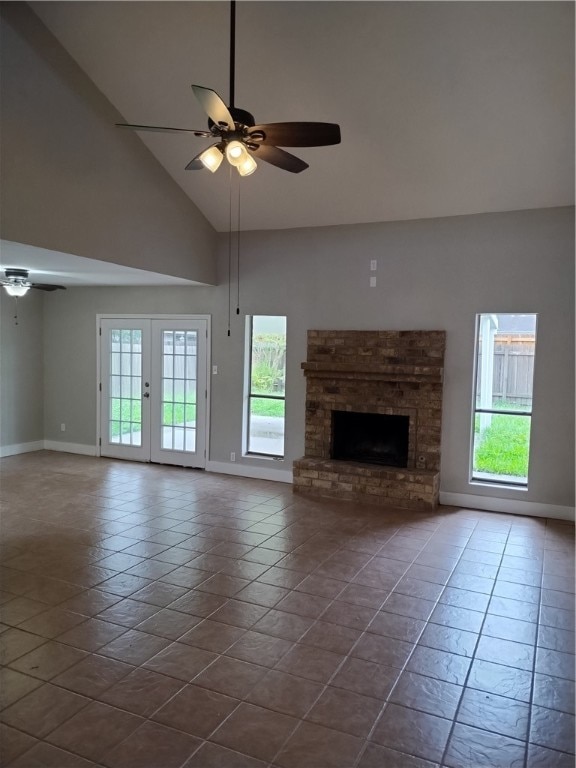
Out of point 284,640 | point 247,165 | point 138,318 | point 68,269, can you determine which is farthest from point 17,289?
point 284,640

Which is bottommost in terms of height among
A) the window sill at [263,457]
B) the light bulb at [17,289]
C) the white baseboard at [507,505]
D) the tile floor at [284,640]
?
the tile floor at [284,640]

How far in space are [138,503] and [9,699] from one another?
10.1ft

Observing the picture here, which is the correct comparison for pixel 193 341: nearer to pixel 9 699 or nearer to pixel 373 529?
pixel 373 529

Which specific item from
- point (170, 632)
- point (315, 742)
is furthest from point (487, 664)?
point (170, 632)

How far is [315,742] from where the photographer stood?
2.31 metres

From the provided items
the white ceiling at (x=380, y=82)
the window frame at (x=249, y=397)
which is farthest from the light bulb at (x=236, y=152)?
the window frame at (x=249, y=397)

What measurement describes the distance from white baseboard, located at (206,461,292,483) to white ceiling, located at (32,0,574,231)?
319cm

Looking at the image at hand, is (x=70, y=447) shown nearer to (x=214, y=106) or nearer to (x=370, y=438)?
(x=370, y=438)

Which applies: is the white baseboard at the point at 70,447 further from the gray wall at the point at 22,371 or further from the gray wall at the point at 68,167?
the gray wall at the point at 68,167

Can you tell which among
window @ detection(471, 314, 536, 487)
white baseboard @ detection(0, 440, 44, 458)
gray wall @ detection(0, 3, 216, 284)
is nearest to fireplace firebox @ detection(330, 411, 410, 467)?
window @ detection(471, 314, 536, 487)

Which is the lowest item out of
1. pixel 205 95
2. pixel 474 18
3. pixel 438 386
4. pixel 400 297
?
pixel 438 386

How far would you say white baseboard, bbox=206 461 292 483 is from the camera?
6.54 meters

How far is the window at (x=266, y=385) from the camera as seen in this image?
6.64 meters

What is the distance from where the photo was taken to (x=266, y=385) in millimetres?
6730
